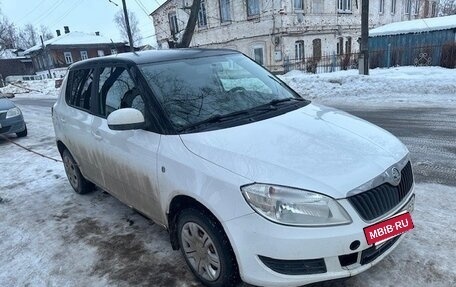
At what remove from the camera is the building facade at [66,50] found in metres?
54.6

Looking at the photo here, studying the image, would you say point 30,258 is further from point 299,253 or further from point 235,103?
point 299,253

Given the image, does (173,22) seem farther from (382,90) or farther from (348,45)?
(382,90)

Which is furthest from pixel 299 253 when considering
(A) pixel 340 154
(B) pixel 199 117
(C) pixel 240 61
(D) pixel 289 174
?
(C) pixel 240 61

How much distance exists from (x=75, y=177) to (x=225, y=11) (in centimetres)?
2356

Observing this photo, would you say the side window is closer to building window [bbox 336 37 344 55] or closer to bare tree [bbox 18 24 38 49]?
building window [bbox 336 37 344 55]

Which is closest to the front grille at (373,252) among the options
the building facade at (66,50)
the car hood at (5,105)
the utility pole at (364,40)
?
the car hood at (5,105)

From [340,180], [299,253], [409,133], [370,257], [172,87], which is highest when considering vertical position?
[172,87]

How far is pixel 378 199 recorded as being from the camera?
2.31m

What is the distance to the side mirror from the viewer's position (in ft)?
9.52

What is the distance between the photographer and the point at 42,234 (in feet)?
13.1

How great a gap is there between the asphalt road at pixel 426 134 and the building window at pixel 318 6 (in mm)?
17055

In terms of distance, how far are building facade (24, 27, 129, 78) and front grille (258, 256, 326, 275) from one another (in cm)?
5543

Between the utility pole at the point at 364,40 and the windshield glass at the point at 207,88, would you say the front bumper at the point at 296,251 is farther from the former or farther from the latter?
the utility pole at the point at 364,40

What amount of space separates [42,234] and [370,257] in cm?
341
